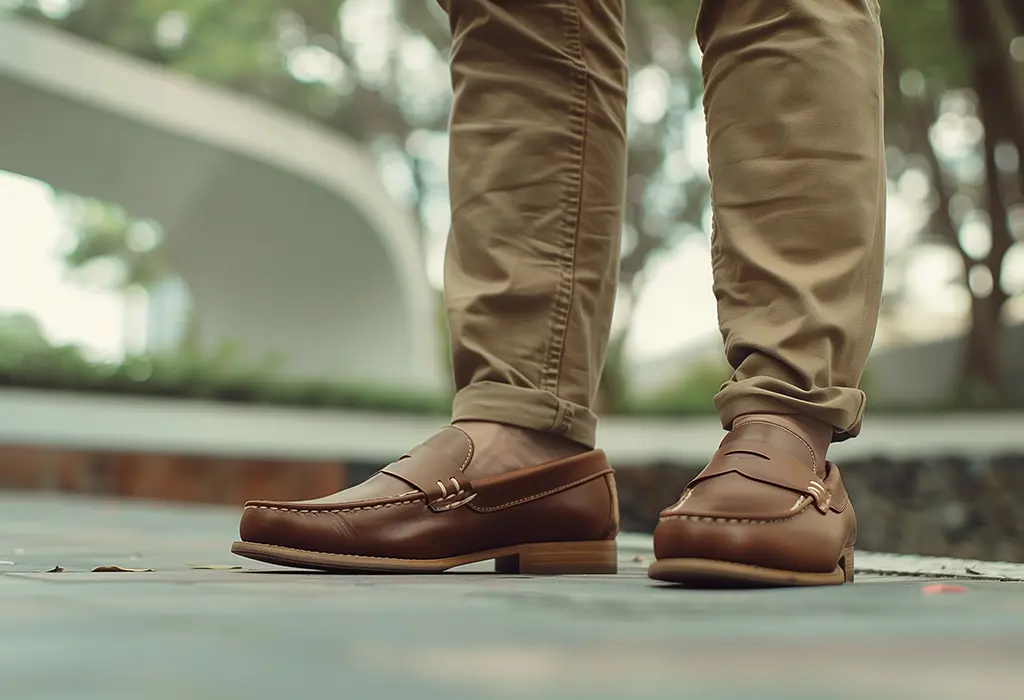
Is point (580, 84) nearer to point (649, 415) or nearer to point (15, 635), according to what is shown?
point (15, 635)

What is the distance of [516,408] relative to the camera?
1.40 meters

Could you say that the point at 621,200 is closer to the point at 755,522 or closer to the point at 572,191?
the point at 572,191

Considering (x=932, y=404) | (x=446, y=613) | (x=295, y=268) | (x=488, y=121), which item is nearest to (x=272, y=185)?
(x=295, y=268)

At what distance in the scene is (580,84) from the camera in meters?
1.47

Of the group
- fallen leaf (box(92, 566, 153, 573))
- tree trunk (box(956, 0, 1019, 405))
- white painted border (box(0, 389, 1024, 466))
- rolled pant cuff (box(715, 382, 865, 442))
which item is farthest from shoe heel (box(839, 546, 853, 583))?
tree trunk (box(956, 0, 1019, 405))

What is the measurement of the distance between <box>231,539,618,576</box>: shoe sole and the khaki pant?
14 centimetres

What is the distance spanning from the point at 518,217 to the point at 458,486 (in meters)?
0.35

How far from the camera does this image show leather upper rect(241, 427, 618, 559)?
128 centimetres

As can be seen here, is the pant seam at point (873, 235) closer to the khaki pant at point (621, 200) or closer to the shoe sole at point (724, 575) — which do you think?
the khaki pant at point (621, 200)

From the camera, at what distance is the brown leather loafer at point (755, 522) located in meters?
1.08

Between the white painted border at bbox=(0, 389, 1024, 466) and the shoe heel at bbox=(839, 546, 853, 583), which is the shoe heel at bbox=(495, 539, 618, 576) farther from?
the white painted border at bbox=(0, 389, 1024, 466)

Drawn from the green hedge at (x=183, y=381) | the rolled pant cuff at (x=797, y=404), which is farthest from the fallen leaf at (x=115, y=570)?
the green hedge at (x=183, y=381)

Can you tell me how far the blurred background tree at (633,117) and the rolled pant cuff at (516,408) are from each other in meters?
7.67

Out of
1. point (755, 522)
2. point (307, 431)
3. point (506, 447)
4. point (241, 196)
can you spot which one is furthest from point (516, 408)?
point (241, 196)
